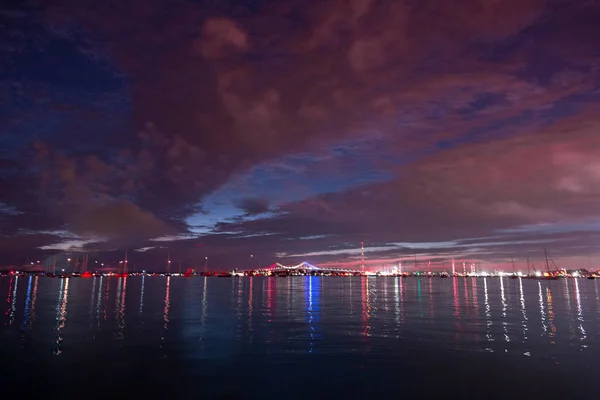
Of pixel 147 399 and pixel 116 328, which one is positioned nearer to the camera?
pixel 147 399

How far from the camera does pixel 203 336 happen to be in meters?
31.9

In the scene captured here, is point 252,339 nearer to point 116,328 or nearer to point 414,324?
point 116,328

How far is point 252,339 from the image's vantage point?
3067 cm

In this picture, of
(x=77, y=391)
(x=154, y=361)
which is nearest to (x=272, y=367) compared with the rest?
(x=154, y=361)

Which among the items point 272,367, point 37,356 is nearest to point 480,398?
point 272,367

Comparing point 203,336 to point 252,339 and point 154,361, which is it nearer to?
point 252,339

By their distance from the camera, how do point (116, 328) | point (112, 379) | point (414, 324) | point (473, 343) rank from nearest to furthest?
point (112, 379), point (473, 343), point (116, 328), point (414, 324)

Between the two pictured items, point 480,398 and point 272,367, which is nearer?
point 480,398

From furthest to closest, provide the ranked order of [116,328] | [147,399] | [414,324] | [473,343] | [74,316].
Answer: [74,316] < [414,324] < [116,328] < [473,343] < [147,399]

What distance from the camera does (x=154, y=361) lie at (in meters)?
23.7

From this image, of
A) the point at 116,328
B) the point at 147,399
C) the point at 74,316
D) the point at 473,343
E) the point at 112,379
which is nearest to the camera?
the point at 147,399

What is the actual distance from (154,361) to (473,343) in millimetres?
21918

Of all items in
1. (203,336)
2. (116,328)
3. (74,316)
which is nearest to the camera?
(203,336)

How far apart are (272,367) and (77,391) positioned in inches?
379
